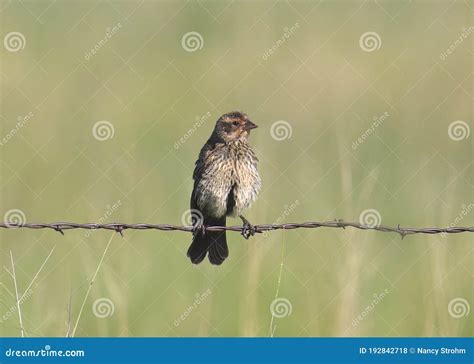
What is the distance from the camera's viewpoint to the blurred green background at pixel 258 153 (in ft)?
29.3

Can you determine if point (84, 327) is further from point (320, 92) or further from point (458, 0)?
point (458, 0)

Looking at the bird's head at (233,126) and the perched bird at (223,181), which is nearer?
the perched bird at (223,181)

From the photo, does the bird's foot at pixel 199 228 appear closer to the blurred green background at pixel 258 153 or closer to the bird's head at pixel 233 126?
the blurred green background at pixel 258 153

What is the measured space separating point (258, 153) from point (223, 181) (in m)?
2.03

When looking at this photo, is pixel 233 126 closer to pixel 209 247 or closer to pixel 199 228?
pixel 209 247

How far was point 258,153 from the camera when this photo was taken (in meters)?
10.9

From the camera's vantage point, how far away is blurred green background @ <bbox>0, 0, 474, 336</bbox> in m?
8.94

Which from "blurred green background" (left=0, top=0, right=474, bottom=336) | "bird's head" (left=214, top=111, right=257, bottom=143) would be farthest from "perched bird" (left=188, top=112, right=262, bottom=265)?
"blurred green background" (left=0, top=0, right=474, bottom=336)

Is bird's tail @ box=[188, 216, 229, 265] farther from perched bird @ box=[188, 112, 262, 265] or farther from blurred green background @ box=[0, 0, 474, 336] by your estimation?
blurred green background @ box=[0, 0, 474, 336]

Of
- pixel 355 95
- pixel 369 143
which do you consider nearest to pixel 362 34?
pixel 355 95

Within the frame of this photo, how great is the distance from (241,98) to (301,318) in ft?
17.4

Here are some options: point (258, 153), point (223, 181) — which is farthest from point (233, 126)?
point (258, 153)

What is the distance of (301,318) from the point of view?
9.10 m

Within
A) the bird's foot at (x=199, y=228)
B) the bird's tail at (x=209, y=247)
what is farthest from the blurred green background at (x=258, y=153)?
the bird's foot at (x=199, y=228)
